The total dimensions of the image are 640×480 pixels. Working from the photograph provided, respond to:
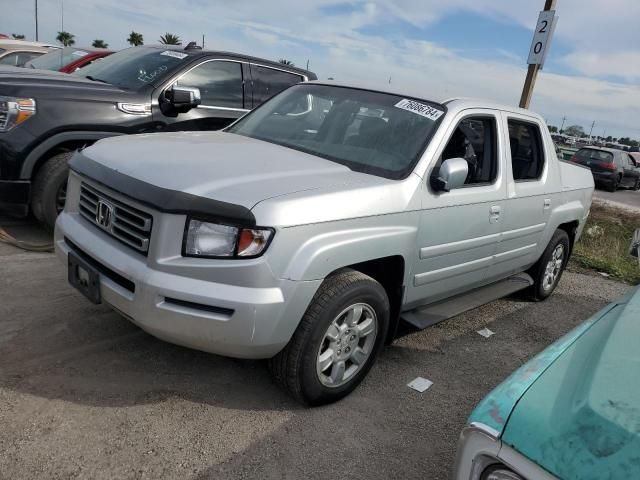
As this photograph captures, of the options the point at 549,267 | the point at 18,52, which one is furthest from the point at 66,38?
the point at 549,267

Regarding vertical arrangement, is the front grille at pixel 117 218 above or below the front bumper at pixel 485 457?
above

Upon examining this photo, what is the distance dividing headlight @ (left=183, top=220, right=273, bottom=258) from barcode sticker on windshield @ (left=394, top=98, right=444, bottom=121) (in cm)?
159

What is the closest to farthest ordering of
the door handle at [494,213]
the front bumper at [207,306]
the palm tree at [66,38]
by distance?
the front bumper at [207,306]
the door handle at [494,213]
the palm tree at [66,38]

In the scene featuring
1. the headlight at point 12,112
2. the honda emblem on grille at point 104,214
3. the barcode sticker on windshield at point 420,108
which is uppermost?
the barcode sticker on windshield at point 420,108

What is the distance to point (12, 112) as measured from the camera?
14.8 feet

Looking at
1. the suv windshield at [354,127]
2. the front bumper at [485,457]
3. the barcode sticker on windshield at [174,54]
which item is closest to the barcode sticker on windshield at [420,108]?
the suv windshield at [354,127]

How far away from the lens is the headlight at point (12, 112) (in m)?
4.49

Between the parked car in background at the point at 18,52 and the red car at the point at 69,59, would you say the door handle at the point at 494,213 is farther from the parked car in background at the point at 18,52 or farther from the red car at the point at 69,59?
the parked car in background at the point at 18,52

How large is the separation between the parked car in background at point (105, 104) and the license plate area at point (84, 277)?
82.5 inches

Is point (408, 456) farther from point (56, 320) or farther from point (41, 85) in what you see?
point (41, 85)

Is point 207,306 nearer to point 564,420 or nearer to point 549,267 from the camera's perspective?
point 564,420

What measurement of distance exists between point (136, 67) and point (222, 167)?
3.48m

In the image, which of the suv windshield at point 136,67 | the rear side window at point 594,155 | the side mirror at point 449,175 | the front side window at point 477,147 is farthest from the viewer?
the rear side window at point 594,155

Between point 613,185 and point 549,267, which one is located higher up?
point 549,267
